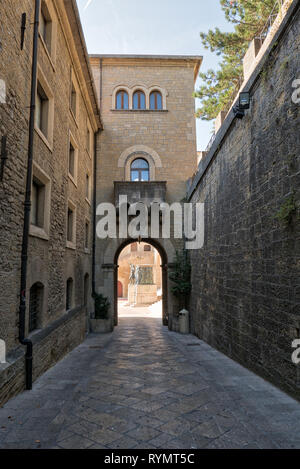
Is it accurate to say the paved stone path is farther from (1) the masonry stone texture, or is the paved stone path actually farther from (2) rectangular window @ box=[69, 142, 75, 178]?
(2) rectangular window @ box=[69, 142, 75, 178]

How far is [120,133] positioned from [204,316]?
876 centimetres

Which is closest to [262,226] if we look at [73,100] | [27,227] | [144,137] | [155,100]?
[27,227]

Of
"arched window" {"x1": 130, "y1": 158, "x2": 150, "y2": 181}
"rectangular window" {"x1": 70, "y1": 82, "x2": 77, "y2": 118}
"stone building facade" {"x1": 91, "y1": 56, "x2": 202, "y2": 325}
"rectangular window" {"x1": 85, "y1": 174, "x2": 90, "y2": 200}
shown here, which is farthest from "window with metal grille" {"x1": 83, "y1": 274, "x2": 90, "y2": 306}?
"rectangular window" {"x1": 70, "y1": 82, "x2": 77, "y2": 118}

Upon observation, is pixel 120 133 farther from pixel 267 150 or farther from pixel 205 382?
pixel 205 382

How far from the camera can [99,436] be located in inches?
135

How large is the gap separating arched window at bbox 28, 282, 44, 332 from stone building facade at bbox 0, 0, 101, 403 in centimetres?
2

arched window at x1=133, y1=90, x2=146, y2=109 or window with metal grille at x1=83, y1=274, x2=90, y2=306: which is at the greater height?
arched window at x1=133, y1=90, x2=146, y2=109

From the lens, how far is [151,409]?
13.8 ft

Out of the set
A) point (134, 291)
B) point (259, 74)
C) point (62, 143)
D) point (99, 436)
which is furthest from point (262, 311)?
point (134, 291)

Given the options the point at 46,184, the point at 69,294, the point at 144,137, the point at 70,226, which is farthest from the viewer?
the point at 144,137

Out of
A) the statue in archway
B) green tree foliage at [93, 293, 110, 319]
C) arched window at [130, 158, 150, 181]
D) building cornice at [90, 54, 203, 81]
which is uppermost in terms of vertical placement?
building cornice at [90, 54, 203, 81]

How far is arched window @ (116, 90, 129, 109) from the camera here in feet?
47.2

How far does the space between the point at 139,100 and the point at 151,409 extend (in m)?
13.3

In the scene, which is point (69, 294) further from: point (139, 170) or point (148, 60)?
point (148, 60)
